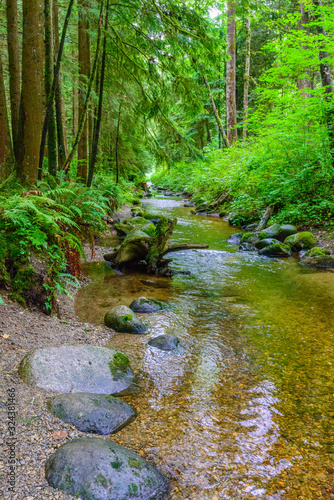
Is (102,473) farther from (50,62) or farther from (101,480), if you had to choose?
(50,62)

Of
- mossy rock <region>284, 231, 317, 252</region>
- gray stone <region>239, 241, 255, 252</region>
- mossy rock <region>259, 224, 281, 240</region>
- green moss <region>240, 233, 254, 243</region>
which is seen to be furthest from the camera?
green moss <region>240, 233, 254, 243</region>

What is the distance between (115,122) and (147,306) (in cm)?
1096

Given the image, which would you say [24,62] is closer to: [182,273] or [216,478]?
[182,273]

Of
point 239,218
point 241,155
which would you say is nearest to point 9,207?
point 239,218

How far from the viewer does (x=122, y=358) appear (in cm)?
366

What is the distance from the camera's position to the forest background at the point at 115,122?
4.79 metres

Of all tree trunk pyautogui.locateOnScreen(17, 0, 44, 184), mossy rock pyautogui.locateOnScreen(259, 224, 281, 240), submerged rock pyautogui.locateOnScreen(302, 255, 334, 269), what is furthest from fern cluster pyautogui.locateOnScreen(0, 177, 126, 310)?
mossy rock pyautogui.locateOnScreen(259, 224, 281, 240)

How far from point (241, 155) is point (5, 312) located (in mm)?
14984

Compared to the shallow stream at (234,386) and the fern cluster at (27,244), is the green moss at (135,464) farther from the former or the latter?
the fern cluster at (27,244)

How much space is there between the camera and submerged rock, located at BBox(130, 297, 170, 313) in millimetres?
5529

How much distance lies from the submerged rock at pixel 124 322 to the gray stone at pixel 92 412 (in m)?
1.75

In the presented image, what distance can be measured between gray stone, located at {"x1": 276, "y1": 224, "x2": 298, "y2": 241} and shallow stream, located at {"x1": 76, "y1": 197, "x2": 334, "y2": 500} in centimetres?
427

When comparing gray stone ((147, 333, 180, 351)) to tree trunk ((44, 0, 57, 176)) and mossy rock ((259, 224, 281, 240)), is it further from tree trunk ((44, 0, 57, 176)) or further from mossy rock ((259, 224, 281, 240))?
Answer: mossy rock ((259, 224, 281, 240))

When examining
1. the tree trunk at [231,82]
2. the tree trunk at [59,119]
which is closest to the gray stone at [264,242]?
the tree trunk at [59,119]
